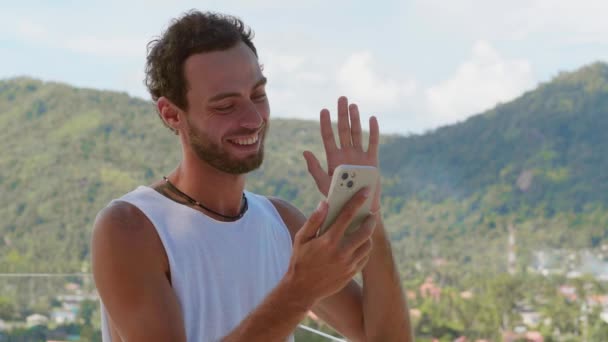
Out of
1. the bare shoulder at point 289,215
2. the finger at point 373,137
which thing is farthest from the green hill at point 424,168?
the finger at point 373,137

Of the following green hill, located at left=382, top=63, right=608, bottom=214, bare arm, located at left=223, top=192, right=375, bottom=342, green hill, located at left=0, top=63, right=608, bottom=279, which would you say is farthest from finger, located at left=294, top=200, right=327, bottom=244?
green hill, located at left=382, top=63, right=608, bottom=214

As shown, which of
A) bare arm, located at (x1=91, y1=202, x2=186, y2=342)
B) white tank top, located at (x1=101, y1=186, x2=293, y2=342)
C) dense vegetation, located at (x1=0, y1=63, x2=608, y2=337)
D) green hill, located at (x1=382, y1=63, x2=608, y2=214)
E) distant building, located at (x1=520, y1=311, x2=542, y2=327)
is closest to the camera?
bare arm, located at (x1=91, y1=202, x2=186, y2=342)

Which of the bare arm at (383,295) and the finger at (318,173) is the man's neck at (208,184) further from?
the bare arm at (383,295)

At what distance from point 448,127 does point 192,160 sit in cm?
2855

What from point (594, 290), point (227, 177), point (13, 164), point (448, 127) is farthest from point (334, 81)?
point (227, 177)

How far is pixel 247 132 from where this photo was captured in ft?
4.35

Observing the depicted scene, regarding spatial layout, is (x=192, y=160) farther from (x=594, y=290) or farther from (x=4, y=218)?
(x=4, y=218)

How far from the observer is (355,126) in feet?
4.37

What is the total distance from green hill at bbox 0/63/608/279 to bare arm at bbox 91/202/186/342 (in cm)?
2370

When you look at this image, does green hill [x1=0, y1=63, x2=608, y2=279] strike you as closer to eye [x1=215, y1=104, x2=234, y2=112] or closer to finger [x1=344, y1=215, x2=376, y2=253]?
eye [x1=215, y1=104, x2=234, y2=112]

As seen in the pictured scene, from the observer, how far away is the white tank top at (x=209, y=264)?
1.31m

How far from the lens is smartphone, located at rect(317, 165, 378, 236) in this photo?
110 centimetres

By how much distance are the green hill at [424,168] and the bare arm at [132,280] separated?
23696 millimetres

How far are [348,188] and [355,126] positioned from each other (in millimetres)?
227
